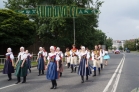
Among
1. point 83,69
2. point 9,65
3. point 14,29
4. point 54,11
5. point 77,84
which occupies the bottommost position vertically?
point 77,84

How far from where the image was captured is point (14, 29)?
2694 cm

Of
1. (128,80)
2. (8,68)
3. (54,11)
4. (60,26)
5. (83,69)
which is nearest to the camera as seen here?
(83,69)

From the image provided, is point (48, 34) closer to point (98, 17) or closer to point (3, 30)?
point (98, 17)

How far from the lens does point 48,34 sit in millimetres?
37875

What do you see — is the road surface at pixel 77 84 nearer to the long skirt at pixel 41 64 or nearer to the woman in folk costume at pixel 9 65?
the woman in folk costume at pixel 9 65

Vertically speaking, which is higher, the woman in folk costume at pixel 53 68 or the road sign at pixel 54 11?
the road sign at pixel 54 11

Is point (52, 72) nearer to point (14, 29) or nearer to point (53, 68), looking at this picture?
Result: point (53, 68)

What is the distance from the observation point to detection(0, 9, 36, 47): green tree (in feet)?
86.3

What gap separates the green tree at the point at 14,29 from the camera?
26297 mm

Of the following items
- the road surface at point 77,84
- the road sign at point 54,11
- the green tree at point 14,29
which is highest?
the road sign at point 54,11

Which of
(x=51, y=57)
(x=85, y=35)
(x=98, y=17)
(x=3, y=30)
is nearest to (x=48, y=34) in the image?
(x=85, y=35)

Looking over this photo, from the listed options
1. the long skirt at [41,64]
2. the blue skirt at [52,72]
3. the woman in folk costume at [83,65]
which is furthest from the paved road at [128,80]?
the long skirt at [41,64]

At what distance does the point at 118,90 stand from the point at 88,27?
97.4 ft

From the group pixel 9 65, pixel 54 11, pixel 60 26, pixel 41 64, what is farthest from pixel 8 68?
pixel 60 26
